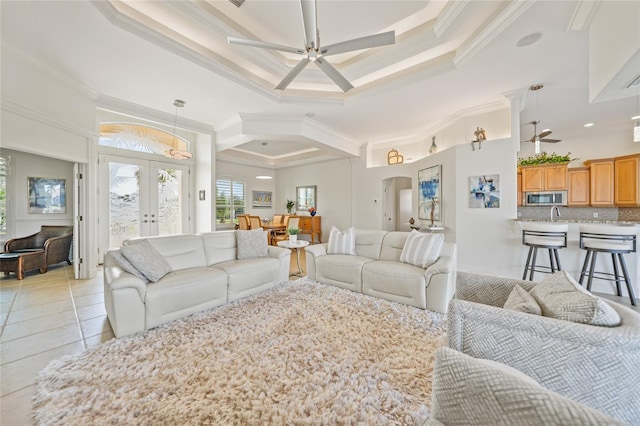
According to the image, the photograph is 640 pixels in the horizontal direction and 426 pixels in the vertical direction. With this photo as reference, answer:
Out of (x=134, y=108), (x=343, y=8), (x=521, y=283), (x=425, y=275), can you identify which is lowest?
(x=425, y=275)

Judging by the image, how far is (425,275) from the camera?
282 cm

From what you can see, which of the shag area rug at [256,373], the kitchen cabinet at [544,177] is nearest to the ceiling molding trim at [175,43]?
the shag area rug at [256,373]

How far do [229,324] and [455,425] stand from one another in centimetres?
221

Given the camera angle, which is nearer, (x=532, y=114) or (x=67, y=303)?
(x=67, y=303)

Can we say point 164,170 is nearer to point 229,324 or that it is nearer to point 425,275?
point 229,324

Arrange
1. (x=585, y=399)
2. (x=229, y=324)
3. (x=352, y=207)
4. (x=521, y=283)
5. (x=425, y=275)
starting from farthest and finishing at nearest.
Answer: (x=352, y=207) < (x=425, y=275) < (x=229, y=324) < (x=521, y=283) < (x=585, y=399)

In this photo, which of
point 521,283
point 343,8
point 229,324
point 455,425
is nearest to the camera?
point 455,425

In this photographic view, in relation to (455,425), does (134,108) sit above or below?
above

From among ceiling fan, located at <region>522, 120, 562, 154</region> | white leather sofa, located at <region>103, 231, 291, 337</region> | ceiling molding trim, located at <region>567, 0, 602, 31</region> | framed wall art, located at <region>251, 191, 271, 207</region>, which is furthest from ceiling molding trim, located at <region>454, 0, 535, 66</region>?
framed wall art, located at <region>251, 191, 271, 207</region>

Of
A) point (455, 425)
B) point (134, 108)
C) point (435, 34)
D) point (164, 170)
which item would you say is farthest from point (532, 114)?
point (164, 170)

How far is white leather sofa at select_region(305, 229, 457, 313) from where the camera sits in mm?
2756

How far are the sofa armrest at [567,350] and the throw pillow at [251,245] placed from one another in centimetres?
294

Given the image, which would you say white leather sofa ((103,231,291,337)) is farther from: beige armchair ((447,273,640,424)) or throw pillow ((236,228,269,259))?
beige armchair ((447,273,640,424))

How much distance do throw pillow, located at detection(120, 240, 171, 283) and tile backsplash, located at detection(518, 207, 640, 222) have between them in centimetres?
680
